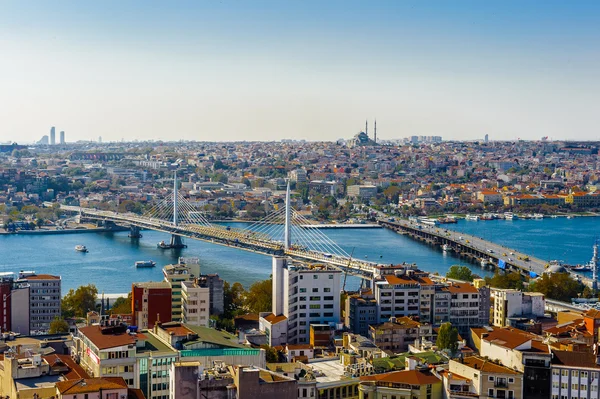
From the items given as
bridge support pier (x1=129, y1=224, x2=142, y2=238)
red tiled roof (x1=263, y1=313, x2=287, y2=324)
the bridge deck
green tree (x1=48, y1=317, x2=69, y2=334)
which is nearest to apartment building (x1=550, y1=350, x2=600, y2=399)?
red tiled roof (x1=263, y1=313, x2=287, y2=324)

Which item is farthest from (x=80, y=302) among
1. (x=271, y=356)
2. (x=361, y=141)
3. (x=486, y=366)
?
(x=361, y=141)

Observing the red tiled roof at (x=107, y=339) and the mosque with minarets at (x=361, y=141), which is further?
the mosque with minarets at (x=361, y=141)

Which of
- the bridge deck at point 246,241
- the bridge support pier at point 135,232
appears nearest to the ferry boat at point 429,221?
the bridge deck at point 246,241

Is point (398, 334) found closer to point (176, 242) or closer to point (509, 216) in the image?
point (176, 242)

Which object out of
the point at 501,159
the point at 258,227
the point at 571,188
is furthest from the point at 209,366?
the point at 501,159

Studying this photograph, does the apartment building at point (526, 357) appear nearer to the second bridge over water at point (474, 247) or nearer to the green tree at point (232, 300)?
the green tree at point (232, 300)

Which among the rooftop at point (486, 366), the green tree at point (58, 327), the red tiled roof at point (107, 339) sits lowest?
the green tree at point (58, 327)

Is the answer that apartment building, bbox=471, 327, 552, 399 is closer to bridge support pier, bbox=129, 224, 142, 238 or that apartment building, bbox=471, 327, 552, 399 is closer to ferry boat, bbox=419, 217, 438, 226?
bridge support pier, bbox=129, 224, 142, 238
